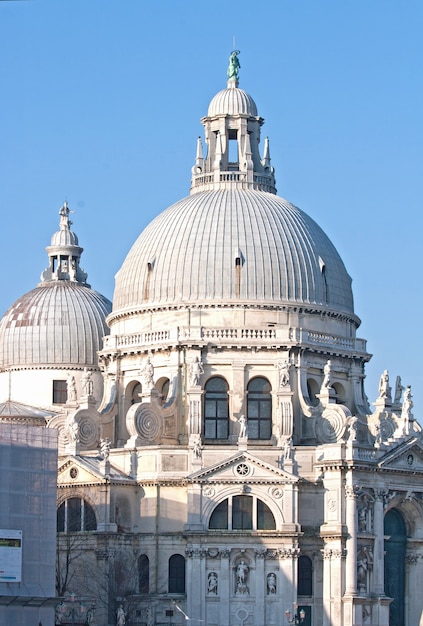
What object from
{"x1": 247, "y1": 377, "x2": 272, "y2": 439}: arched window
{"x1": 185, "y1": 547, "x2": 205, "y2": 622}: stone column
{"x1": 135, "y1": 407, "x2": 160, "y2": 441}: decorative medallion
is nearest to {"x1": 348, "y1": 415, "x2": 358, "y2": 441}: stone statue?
{"x1": 247, "y1": 377, "x2": 272, "y2": 439}: arched window

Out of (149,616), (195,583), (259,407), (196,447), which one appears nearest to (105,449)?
(196,447)

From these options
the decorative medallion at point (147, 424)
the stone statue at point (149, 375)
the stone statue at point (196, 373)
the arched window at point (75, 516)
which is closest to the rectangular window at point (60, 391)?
the stone statue at point (149, 375)

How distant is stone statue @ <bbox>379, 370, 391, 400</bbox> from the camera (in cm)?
11856

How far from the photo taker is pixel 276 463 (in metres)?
111

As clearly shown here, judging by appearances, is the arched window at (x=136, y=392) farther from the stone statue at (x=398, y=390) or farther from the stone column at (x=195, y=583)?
the stone statue at (x=398, y=390)

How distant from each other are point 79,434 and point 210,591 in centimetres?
1323

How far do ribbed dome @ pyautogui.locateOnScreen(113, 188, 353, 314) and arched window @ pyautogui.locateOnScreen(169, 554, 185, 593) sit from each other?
14.5 meters

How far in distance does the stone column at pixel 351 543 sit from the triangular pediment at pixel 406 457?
9.63ft

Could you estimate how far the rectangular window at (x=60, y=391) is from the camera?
129 metres

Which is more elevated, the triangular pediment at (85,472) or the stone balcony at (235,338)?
Result: the stone balcony at (235,338)

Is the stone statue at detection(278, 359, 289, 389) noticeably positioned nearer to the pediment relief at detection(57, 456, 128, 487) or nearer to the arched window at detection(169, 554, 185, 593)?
the pediment relief at detection(57, 456, 128, 487)

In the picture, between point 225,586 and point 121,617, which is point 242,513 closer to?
point 225,586

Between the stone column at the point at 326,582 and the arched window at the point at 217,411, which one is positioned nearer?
the stone column at the point at 326,582

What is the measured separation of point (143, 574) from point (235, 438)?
8.97 m
